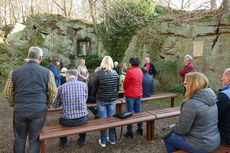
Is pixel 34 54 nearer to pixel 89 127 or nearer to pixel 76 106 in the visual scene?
pixel 76 106

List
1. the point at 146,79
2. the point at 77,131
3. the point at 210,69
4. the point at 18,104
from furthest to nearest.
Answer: the point at 210,69
the point at 146,79
the point at 77,131
the point at 18,104

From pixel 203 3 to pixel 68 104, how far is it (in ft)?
27.1

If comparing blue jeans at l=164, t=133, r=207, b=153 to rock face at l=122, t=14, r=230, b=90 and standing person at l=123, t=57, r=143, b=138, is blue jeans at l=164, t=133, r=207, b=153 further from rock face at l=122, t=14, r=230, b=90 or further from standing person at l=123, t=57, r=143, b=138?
rock face at l=122, t=14, r=230, b=90

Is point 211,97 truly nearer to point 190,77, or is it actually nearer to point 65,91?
point 190,77

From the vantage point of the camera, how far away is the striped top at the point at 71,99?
3033mm

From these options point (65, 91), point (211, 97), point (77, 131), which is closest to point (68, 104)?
point (65, 91)

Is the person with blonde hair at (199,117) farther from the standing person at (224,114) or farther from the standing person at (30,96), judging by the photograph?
the standing person at (30,96)

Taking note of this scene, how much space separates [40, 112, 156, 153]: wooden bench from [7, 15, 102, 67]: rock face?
13051mm

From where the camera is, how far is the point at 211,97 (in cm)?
228

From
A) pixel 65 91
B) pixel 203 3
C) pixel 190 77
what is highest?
pixel 203 3

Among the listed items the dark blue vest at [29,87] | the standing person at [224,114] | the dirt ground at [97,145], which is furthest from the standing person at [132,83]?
the dark blue vest at [29,87]

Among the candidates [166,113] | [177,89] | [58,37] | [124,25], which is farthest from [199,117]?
[58,37]

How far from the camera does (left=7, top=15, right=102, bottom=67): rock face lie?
15.3 meters

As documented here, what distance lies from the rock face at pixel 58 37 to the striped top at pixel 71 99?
1318cm
